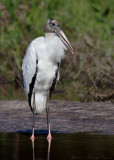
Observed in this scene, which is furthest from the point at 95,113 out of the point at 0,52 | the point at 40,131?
the point at 0,52

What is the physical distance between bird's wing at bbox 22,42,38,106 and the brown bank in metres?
0.48

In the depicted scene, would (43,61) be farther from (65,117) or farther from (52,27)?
(65,117)

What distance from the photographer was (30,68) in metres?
7.11

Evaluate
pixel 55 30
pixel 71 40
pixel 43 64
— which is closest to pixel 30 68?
pixel 43 64

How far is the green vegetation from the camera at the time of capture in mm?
10352

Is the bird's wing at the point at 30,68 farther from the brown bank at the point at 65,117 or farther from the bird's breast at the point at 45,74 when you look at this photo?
the brown bank at the point at 65,117

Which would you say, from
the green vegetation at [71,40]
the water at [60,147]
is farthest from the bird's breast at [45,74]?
the green vegetation at [71,40]

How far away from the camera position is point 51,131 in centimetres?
692

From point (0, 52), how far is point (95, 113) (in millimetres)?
5606

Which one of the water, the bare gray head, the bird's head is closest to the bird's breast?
the bird's head

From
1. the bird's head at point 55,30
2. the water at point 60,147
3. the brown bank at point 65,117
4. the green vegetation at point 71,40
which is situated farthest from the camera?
the green vegetation at point 71,40

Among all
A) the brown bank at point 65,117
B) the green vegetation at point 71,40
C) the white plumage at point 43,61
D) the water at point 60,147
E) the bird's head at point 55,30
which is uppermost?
the bird's head at point 55,30

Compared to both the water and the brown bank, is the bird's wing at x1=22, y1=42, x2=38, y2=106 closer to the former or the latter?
the brown bank

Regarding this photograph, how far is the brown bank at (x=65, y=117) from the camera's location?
6.95 m
